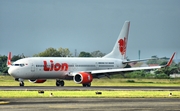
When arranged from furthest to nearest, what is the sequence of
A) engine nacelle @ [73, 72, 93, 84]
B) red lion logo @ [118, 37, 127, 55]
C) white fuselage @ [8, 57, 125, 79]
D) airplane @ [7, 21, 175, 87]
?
red lion logo @ [118, 37, 127, 55] → engine nacelle @ [73, 72, 93, 84] → airplane @ [7, 21, 175, 87] → white fuselage @ [8, 57, 125, 79]

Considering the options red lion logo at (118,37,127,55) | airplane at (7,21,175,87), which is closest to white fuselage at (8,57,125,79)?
airplane at (7,21,175,87)

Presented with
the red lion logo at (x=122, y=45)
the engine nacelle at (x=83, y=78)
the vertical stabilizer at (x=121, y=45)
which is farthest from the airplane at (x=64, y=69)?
the red lion logo at (x=122, y=45)

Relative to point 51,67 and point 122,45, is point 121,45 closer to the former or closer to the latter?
point 122,45

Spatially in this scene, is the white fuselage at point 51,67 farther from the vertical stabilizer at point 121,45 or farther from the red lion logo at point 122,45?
the red lion logo at point 122,45

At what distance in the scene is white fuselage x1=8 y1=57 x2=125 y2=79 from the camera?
7412 centimetres

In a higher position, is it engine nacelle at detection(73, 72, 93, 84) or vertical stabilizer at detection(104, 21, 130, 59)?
vertical stabilizer at detection(104, 21, 130, 59)

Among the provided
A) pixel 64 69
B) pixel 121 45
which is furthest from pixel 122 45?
pixel 64 69

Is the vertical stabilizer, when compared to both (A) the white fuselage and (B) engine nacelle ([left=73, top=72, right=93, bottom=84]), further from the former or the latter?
(B) engine nacelle ([left=73, top=72, right=93, bottom=84])

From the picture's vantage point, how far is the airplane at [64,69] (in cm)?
7425

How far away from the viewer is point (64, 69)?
7812 centimetres

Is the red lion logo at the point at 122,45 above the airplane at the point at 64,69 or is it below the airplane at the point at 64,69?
above

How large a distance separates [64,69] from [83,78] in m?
4.16

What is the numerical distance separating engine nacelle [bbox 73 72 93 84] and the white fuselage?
4.95 feet

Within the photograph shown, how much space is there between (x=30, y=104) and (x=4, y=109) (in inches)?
166
